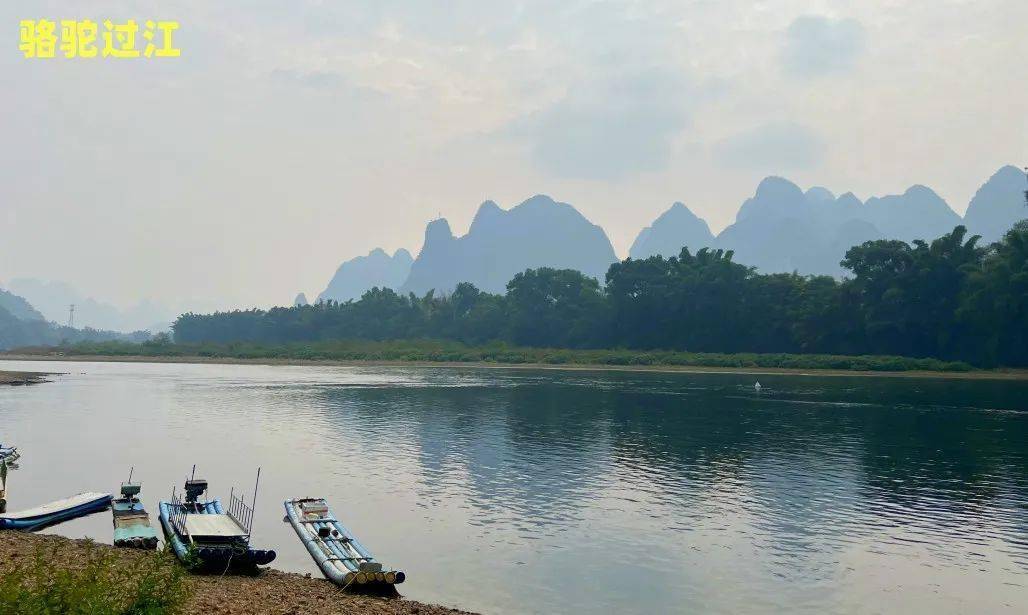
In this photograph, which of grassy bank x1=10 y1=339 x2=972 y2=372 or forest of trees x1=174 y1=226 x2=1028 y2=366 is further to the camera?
grassy bank x1=10 y1=339 x2=972 y2=372

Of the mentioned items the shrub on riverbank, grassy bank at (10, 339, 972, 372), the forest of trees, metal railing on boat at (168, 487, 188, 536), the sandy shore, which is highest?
the forest of trees

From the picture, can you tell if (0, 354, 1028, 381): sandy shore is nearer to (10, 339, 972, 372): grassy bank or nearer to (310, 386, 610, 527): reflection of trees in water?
(10, 339, 972, 372): grassy bank

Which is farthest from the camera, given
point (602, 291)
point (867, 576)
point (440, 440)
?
point (602, 291)

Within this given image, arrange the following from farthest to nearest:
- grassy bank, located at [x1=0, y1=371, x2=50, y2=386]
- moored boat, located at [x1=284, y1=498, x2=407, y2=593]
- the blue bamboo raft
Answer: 1. grassy bank, located at [x1=0, y1=371, x2=50, y2=386]
2. the blue bamboo raft
3. moored boat, located at [x1=284, y1=498, x2=407, y2=593]

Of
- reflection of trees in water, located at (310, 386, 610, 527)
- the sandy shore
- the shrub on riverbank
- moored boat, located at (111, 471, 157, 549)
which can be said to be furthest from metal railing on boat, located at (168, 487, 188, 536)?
the sandy shore

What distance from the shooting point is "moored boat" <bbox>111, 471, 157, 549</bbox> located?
2383cm

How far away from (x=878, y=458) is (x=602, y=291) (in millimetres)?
131132

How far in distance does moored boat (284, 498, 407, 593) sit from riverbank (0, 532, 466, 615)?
39 cm

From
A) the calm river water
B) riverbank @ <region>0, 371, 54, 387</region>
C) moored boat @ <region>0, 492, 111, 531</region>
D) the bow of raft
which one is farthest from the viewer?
riverbank @ <region>0, 371, 54, 387</region>

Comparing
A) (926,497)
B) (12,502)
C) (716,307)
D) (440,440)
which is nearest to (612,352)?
(716,307)

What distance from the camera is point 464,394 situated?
80.2 meters

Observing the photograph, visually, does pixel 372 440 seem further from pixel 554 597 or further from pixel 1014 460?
pixel 1014 460

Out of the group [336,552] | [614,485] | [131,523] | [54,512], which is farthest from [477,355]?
[336,552]

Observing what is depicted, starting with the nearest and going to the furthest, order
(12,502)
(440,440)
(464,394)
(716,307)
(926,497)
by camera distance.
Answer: (12,502) < (926,497) < (440,440) < (464,394) < (716,307)
